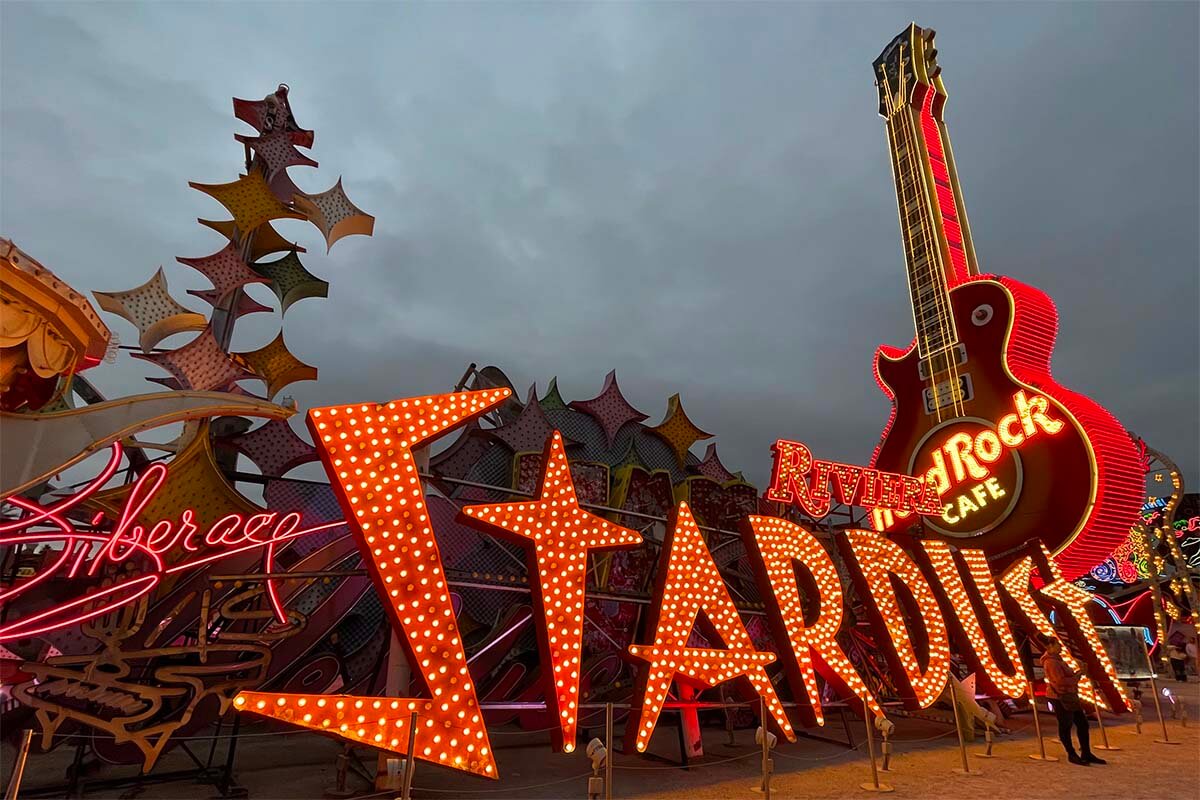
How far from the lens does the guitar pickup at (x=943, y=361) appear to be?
697 inches

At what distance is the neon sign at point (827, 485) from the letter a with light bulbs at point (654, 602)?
0.04m

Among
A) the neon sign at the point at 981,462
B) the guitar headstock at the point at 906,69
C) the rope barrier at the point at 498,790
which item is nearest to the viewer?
the rope barrier at the point at 498,790

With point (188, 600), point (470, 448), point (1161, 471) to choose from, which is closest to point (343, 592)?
point (188, 600)

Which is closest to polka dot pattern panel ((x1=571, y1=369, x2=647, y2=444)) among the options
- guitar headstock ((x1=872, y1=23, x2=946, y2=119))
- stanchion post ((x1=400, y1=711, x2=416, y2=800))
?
stanchion post ((x1=400, y1=711, x2=416, y2=800))

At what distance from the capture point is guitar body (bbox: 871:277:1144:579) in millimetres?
14812

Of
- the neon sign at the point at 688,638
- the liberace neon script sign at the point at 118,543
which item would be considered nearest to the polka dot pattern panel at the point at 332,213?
the liberace neon script sign at the point at 118,543

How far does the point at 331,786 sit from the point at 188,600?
2.75 m

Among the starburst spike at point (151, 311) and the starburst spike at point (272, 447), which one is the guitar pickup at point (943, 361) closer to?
the starburst spike at point (272, 447)

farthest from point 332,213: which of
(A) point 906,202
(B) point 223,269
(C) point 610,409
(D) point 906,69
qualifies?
(D) point 906,69

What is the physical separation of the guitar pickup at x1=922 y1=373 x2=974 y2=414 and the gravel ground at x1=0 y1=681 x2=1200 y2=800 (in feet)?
28.0

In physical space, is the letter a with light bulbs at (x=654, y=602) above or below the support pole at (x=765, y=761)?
above

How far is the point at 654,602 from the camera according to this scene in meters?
8.66

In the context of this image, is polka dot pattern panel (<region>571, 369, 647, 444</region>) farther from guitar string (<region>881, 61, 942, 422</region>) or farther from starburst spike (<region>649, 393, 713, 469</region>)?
guitar string (<region>881, 61, 942, 422</region>)

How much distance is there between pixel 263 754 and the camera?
9719mm
